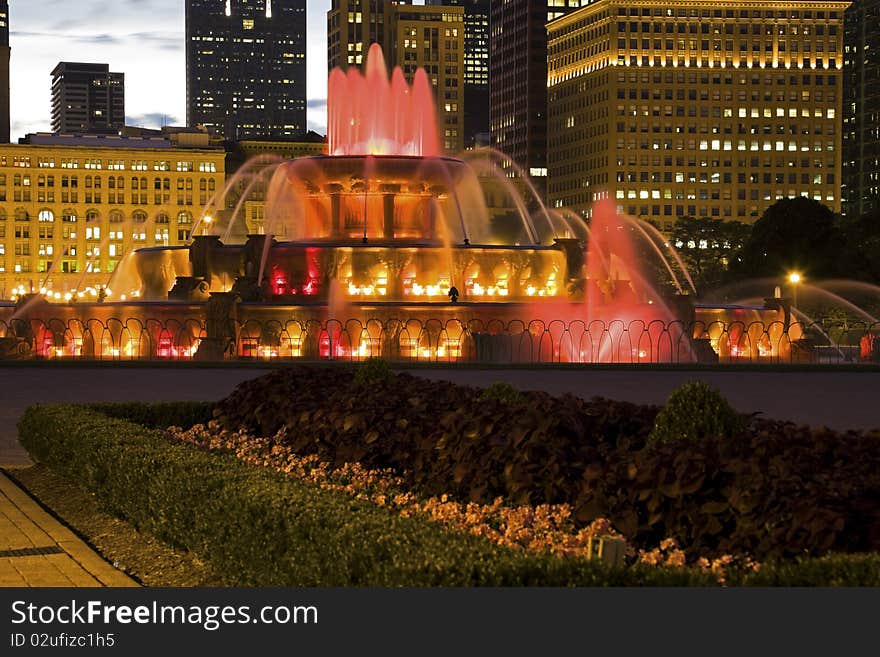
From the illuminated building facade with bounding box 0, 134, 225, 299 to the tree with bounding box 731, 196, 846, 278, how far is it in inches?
3957

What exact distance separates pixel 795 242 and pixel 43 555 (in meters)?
70.8

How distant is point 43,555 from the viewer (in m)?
9.50

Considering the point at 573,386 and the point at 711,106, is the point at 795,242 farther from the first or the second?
the point at 711,106

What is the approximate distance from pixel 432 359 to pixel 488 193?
14449 cm

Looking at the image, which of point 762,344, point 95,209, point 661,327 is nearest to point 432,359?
point 661,327

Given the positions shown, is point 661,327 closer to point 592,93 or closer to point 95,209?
→ point 95,209

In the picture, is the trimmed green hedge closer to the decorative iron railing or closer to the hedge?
the hedge

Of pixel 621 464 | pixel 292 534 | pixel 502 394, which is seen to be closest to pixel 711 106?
pixel 502 394

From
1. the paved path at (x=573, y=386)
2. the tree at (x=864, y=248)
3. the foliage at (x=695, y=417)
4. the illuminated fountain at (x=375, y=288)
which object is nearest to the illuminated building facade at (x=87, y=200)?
the tree at (x=864, y=248)

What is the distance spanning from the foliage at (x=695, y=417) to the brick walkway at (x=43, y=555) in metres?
3.60

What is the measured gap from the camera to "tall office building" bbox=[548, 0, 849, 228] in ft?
596

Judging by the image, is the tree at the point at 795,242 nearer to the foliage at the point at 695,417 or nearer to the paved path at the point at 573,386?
the paved path at the point at 573,386

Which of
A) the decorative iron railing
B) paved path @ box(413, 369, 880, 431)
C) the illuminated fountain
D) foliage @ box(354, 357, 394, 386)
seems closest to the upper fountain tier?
the illuminated fountain

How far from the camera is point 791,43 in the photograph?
611ft
